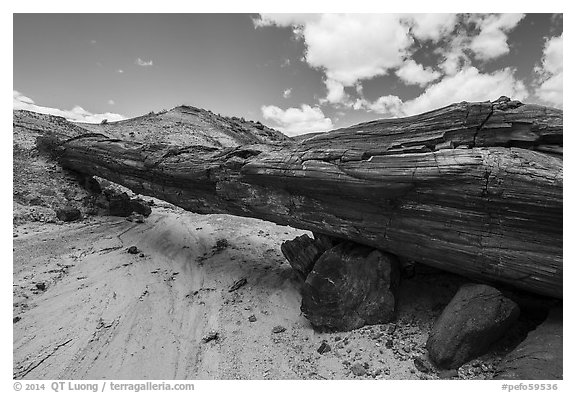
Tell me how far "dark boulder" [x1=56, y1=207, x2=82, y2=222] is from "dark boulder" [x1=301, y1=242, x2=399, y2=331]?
12.2 meters

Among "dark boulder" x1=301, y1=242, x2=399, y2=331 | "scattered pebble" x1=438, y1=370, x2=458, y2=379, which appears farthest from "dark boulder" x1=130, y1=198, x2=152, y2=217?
A: "scattered pebble" x1=438, y1=370, x2=458, y2=379

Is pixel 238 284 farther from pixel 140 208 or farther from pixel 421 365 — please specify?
pixel 140 208

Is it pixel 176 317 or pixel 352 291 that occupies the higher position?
pixel 352 291

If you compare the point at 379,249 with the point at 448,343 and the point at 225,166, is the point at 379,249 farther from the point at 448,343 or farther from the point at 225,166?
the point at 225,166

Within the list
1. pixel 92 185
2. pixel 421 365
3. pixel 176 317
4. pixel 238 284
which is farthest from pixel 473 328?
pixel 92 185

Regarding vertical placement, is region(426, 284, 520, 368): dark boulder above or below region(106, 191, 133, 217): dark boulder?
below

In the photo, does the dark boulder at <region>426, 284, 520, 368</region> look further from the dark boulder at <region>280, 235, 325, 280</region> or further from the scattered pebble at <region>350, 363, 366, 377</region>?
the dark boulder at <region>280, 235, 325, 280</region>

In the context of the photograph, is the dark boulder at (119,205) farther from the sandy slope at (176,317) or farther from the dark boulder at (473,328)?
the dark boulder at (473,328)

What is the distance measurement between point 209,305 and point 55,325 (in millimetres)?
3975

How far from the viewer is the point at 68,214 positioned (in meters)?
14.1

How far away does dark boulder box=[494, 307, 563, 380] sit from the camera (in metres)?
4.98

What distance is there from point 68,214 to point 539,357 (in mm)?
17150

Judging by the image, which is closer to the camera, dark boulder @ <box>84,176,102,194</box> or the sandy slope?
the sandy slope

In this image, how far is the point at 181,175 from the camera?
39.9 feet
